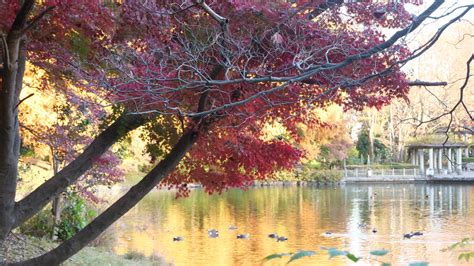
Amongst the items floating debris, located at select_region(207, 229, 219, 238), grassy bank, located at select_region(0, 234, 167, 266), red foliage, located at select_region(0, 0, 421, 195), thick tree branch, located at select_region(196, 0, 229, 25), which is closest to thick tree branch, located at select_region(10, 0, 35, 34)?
red foliage, located at select_region(0, 0, 421, 195)

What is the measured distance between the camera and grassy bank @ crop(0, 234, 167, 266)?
23.8 ft

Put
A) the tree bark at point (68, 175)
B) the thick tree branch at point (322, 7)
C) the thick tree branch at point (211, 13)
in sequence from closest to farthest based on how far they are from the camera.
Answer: the thick tree branch at point (211, 13), the thick tree branch at point (322, 7), the tree bark at point (68, 175)

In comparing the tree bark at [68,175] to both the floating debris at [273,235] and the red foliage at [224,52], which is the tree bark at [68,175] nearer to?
the red foliage at [224,52]

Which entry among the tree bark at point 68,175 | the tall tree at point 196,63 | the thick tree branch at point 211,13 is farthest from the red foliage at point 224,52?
the tree bark at point 68,175

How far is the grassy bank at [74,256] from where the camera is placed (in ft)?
23.8

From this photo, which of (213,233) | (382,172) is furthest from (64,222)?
(382,172)

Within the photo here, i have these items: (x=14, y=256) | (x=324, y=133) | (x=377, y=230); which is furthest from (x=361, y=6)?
(x=324, y=133)

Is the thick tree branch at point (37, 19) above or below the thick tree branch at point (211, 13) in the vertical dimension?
above

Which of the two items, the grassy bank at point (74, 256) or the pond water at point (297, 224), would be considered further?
the pond water at point (297, 224)

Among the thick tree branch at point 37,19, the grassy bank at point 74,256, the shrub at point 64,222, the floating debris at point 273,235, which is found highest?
the thick tree branch at point 37,19

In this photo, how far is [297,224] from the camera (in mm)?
17906

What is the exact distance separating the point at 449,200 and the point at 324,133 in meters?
7.93

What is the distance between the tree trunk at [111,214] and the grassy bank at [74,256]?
1.92m

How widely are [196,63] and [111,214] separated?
162 cm
